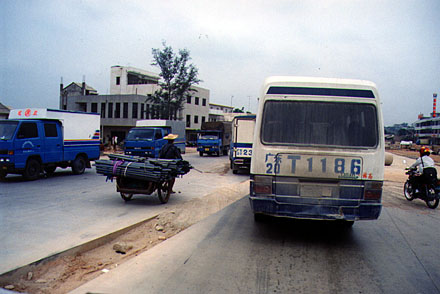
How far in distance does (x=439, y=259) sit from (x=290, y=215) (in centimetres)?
246

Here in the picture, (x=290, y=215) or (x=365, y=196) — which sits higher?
Result: (x=365, y=196)

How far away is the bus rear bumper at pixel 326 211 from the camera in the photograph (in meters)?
5.50

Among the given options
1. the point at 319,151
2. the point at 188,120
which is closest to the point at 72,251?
the point at 319,151

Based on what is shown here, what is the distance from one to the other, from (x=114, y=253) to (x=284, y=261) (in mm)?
2765

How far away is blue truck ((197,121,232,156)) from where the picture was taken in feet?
101

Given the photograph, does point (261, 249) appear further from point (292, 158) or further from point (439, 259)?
point (439, 259)

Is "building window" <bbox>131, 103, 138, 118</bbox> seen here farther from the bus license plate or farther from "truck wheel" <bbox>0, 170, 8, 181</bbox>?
the bus license plate

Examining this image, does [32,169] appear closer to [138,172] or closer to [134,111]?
[138,172]

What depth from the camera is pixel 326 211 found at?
5.54m

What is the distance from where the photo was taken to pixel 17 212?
7523 mm

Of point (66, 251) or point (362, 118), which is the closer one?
point (66, 251)

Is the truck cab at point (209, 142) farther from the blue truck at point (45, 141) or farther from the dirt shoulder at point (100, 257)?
the dirt shoulder at point (100, 257)

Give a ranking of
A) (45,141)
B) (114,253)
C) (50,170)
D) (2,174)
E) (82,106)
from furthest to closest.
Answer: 1. (82,106)
2. (50,170)
3. (45,141)
4. (2,174)
5. (114,253)

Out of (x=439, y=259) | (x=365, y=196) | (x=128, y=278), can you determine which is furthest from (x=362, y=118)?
(x=128, y=278)
